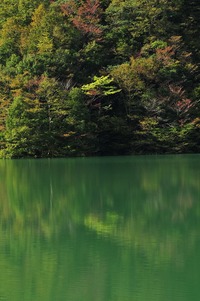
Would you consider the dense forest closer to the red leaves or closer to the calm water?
the red leaves

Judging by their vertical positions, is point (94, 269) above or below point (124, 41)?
below

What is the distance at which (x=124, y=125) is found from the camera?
95.7ft

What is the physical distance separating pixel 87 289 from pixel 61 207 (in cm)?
569

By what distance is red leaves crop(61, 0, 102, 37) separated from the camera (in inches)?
1190

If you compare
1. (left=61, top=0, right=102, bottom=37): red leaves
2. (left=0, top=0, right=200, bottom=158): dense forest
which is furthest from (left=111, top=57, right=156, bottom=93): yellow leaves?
(left=61, top=0, right=102, bottom=37): red leaves

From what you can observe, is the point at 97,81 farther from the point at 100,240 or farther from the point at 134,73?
the point at 100,240

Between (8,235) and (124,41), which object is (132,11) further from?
(8,235)

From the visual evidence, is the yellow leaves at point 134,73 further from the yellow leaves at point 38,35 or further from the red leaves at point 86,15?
the yellow leaves at point 38,35

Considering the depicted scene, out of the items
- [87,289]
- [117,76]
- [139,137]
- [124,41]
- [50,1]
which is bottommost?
[87,289]

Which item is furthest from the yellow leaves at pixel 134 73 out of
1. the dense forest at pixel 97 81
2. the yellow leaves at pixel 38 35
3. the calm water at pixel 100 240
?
the calm water at pixel 100 240

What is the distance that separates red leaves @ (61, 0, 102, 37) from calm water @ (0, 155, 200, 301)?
53.4 ft

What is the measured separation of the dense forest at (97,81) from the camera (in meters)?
27.4

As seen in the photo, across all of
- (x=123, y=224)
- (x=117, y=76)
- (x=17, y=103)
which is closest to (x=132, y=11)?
(x=117, y=76)

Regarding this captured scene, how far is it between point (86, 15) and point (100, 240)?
80.0ft
